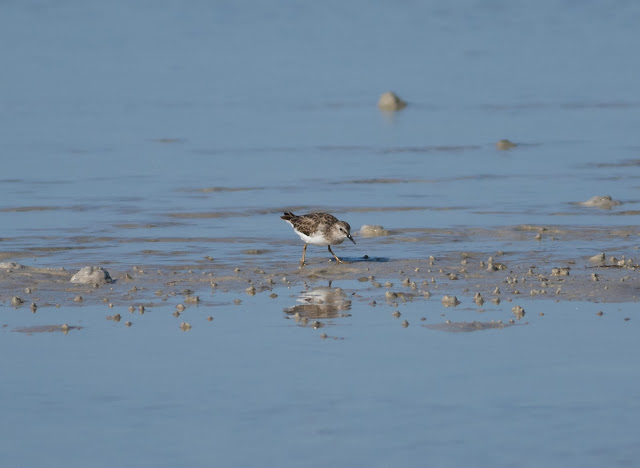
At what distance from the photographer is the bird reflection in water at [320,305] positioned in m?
12.7

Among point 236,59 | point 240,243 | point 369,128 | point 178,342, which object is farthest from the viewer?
point 236,59

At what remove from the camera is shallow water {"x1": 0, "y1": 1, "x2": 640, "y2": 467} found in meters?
9.12

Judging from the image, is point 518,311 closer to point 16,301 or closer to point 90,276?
point 90,276

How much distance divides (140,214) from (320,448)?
37.1 ft

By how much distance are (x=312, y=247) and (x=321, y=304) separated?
418cm

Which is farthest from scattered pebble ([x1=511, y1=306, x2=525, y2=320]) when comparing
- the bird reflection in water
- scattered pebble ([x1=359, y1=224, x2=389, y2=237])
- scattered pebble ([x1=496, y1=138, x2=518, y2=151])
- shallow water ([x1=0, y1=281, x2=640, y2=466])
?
scattered pebble ([x1=496, y1=138, x2=518, y2=151])

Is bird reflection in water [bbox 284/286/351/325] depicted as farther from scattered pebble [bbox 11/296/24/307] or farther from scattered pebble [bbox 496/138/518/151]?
scattered pebble [bbox 496/138/518/151]

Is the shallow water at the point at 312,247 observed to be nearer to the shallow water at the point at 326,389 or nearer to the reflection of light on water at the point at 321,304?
the shallow water at the point at 326,389

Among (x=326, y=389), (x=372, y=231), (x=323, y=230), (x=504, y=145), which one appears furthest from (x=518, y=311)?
(x=504, y=145)

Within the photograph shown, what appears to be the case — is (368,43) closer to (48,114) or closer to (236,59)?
(236,59)

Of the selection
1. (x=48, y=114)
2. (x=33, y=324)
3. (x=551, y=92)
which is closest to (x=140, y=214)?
(x=33, y=324)

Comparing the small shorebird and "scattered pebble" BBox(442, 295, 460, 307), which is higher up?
the small shorebird

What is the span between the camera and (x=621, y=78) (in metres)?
39.9

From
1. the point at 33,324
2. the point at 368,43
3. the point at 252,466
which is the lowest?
the point at 252,466
